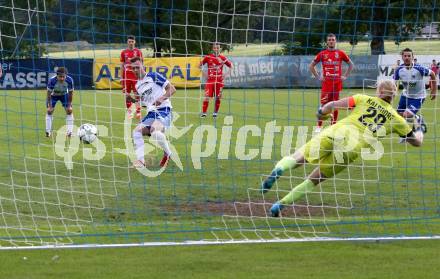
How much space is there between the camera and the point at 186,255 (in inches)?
313

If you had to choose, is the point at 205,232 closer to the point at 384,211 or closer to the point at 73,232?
the point at 73,232

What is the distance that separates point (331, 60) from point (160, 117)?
5498 mm

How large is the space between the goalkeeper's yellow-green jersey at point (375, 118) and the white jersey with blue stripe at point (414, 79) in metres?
7.90

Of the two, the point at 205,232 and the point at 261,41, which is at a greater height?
the point at 261,41

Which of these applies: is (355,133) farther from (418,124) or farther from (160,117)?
(160,117)

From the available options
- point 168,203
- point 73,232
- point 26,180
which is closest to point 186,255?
point 73,232

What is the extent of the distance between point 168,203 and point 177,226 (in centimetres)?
146

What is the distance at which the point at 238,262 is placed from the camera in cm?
767

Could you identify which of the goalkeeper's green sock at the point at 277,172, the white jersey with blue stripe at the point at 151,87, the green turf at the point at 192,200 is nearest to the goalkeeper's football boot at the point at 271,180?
the goalkeeper's green sock at the point at 277,172

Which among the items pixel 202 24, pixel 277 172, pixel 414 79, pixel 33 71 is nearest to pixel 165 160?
pixel 202 24

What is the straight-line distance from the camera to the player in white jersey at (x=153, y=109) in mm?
13664

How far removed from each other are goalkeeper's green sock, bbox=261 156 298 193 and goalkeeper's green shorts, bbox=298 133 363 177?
0.22 metres

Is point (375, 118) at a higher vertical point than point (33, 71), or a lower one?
higher

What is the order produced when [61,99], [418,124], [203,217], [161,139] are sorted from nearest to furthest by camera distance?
[203,217] < [418,124] < [161,139] < [61,99]
